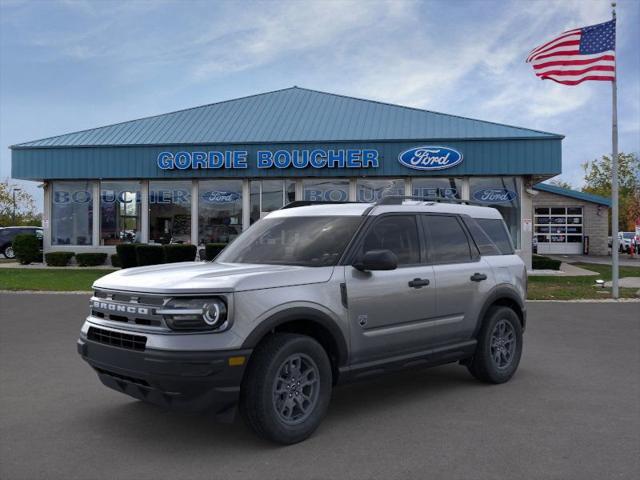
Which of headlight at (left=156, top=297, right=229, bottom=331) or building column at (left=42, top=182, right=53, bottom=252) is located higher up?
building column at (left=42, top=182, right=53, bottom=252)

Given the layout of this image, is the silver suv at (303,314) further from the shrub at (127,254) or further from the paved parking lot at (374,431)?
the shrub at (127,254)

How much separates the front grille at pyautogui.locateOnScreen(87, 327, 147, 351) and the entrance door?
1.68 meters

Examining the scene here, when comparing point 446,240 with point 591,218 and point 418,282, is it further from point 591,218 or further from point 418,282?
point 591,218

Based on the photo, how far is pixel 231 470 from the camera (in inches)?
166

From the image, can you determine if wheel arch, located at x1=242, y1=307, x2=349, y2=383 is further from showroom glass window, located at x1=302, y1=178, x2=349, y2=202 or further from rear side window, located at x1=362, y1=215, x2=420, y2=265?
showroom glass window, located at x1=302, y1=178, x2=349, y2=202

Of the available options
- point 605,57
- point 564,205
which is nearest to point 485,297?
point 605,57

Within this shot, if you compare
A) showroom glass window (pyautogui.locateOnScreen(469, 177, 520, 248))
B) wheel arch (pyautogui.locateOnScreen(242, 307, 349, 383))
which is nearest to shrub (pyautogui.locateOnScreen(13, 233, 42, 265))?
showroom glass window (pyautogui.locateOnScreen(469, 177, 520, 248))

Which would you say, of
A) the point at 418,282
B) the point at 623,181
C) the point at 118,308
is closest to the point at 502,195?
the point at 418,282

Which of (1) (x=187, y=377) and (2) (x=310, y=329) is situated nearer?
(1) (x=187, y=377)

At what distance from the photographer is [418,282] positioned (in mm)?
5746

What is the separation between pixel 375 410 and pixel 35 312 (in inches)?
360

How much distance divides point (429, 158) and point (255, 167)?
6.95 metres

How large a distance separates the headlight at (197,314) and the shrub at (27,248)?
25.2 m

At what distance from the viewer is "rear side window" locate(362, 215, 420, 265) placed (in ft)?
18.5
